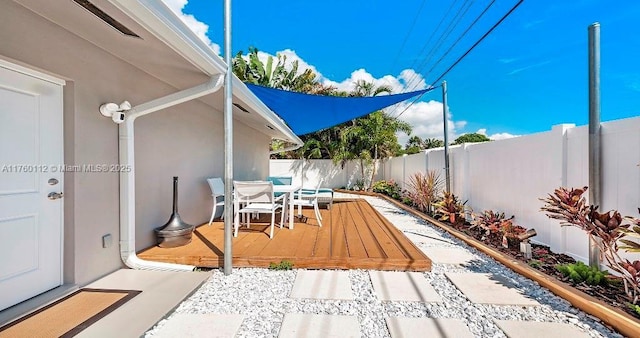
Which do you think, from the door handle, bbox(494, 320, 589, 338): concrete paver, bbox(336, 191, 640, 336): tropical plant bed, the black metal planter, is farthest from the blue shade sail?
bbox(494, 320, 589, 338): concrete paver

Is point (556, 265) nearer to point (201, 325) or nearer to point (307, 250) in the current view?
point (307, 250)

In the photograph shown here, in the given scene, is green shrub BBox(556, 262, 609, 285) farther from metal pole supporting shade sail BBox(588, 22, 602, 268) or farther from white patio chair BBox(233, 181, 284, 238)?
white patio chair BBox(233, 181, 284, 238)

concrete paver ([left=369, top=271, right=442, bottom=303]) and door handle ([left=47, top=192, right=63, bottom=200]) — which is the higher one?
door handle ([left=47, top=192, right=63, bottom=200])

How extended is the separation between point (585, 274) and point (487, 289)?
102 centimetres

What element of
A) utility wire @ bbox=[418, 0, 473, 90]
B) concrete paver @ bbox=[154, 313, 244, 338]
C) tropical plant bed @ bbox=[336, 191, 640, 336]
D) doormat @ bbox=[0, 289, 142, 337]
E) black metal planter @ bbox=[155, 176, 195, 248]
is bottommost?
concrete paver @ bbox=[154, 313, 244, 338]

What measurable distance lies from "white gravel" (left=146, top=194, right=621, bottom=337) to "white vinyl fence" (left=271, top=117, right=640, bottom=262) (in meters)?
1.19

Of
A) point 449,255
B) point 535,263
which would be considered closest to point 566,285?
point 535,263

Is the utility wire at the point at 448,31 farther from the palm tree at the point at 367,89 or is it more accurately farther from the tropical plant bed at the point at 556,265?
the palm tree at the point at 367,89

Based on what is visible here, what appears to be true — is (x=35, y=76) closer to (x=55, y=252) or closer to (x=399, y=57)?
(x=55, y=252)

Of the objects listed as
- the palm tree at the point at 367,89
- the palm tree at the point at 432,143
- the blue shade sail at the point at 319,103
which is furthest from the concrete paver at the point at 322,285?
the palm tree at the point at 432,143

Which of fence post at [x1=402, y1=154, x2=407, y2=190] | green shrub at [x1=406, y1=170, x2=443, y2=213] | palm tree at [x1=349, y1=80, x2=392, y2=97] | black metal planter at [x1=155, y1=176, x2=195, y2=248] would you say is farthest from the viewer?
palm tree at [x1=349, y1=80, x2=392, y2=97]

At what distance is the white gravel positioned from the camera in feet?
7.63

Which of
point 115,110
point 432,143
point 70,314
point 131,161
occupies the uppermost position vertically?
point 432,143

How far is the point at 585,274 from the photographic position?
3.01 meters
